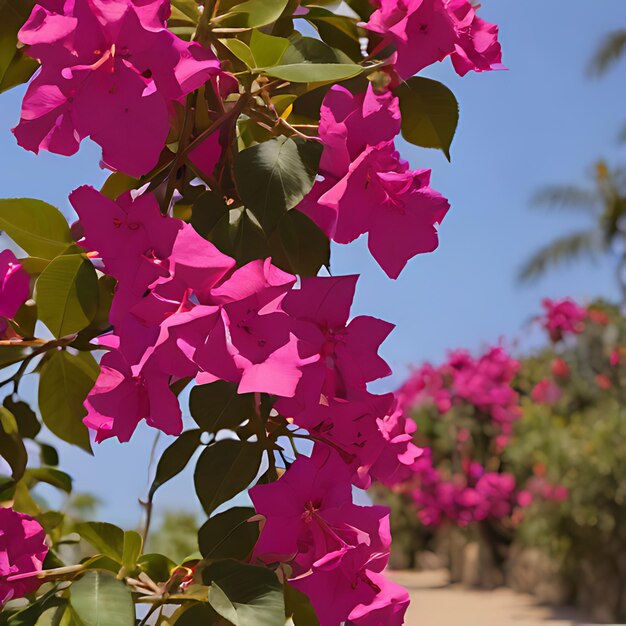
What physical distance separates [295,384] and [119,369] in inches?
5.1

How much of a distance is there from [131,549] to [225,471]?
103mm

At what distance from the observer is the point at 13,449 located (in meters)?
0.70

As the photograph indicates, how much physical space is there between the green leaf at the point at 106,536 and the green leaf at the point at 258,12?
0.37 m

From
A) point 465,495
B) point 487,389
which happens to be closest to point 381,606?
point 465,495

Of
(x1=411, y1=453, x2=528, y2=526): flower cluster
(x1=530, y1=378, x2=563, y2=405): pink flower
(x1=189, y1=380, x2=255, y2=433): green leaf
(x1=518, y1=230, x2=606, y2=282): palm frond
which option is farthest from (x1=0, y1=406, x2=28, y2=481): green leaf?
(x1=518, y1=230, x2=606, y2=282): palm frond

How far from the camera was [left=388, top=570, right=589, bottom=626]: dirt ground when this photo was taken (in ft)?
15.7

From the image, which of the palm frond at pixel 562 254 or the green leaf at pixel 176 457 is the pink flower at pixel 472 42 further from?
the palm frond at pixel 562 254

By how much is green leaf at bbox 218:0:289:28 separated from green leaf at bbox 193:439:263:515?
28cm

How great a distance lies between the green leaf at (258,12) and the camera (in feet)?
1.87

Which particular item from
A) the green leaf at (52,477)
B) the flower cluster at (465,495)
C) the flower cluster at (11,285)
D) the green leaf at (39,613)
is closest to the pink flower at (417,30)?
the flower cluster at (11,285)

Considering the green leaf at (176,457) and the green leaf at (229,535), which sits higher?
the green leaf at (176,457)

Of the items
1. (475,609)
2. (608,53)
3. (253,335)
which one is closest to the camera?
(253,335)

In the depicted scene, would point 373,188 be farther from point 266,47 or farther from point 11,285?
point 11,285

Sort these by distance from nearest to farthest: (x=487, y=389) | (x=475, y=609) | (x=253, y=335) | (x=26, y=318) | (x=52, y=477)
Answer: (x=253, y=335) → (x=26, y=318) → (x=52, y=477) → (x=475, y=609) → (x=487, y=389)
